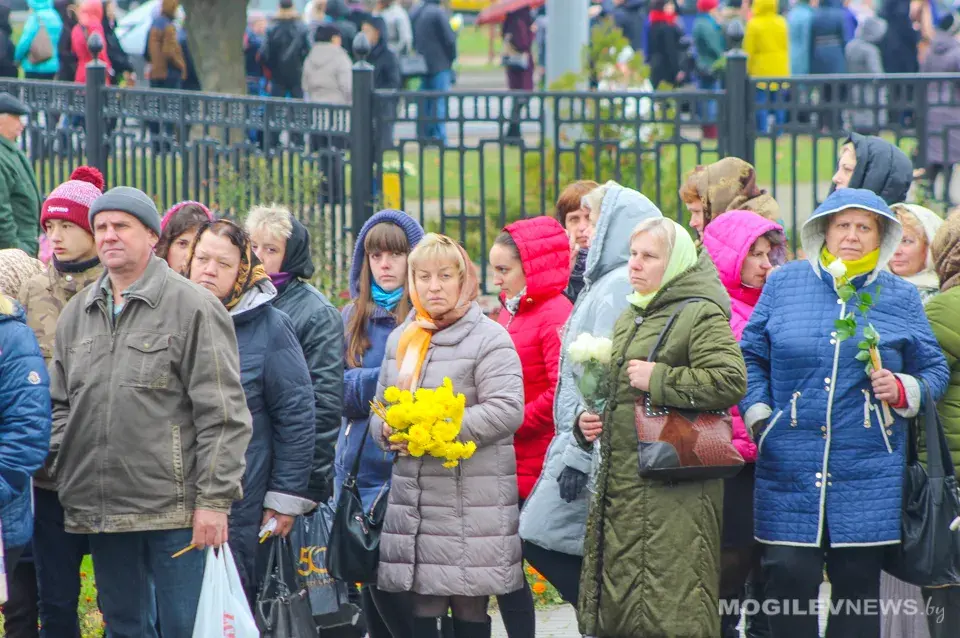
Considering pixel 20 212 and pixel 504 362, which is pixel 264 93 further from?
pixel 504 362

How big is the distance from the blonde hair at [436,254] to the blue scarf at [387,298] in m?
0.47

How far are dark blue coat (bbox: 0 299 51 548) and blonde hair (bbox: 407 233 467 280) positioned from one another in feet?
4.53

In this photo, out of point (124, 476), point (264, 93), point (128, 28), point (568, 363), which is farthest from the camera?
point (128, 28)

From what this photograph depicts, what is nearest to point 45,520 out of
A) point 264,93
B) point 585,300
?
point 585,300

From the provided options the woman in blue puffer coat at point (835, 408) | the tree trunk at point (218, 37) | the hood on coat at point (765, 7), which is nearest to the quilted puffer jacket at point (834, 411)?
the woman in blue puffer coat at point (835, 408)

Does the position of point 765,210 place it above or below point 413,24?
below

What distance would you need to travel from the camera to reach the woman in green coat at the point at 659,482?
508cm

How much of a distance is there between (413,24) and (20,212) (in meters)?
12.4

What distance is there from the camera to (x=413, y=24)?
21219mm

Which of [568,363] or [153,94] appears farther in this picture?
[153,94]

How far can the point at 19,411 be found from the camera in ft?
15.8

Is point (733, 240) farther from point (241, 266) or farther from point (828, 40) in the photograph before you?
point (828, 40)

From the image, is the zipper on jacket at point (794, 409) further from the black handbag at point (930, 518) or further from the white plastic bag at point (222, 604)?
the white plastic bag at point (222, 604)

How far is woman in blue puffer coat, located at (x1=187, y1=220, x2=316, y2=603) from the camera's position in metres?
5.42
